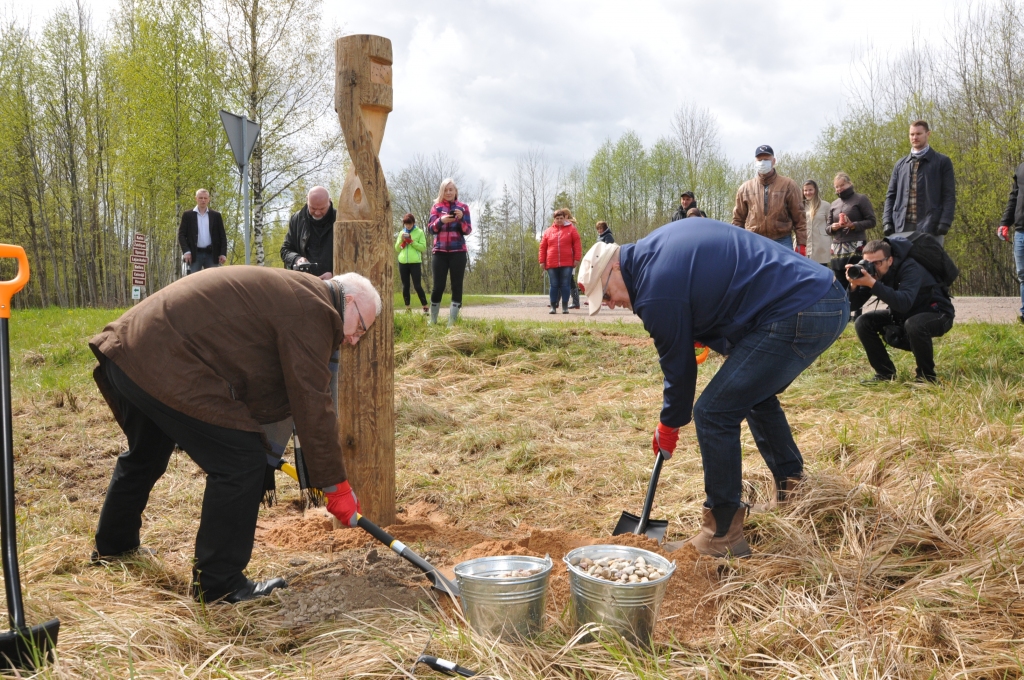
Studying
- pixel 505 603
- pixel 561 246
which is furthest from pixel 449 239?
pixel 505 603

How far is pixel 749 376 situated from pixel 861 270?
3.06m

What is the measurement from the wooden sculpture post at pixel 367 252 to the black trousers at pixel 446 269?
18.0ft

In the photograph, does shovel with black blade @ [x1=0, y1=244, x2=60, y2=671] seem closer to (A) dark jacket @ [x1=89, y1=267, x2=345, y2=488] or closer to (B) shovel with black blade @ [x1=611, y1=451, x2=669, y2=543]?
(A) dark jacket @ [x1=89, y1=267, x2=345, y2=488]

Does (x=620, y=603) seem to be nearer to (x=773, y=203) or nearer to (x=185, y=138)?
(x=773, y=203)

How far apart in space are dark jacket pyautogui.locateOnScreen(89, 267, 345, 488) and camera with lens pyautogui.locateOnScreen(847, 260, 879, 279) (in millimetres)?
4307

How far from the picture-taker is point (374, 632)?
2479mm

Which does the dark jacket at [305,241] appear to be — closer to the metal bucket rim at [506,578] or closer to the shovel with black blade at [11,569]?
the shovel with black blade at [11,569]

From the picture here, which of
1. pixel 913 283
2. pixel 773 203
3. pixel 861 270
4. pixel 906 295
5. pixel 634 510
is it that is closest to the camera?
pixel 634 510

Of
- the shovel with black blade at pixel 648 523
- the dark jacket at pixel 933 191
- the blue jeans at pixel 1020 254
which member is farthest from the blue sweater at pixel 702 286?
the blue jeans at pixel 1020 254

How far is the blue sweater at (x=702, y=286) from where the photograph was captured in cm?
296

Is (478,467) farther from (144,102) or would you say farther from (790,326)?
(144,102)

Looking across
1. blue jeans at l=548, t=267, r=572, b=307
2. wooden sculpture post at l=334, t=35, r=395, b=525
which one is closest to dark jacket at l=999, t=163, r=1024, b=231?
blue jeans at l=548, t=267, r=572, b=307

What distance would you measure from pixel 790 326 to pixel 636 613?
1.44m

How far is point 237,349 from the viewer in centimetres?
273
